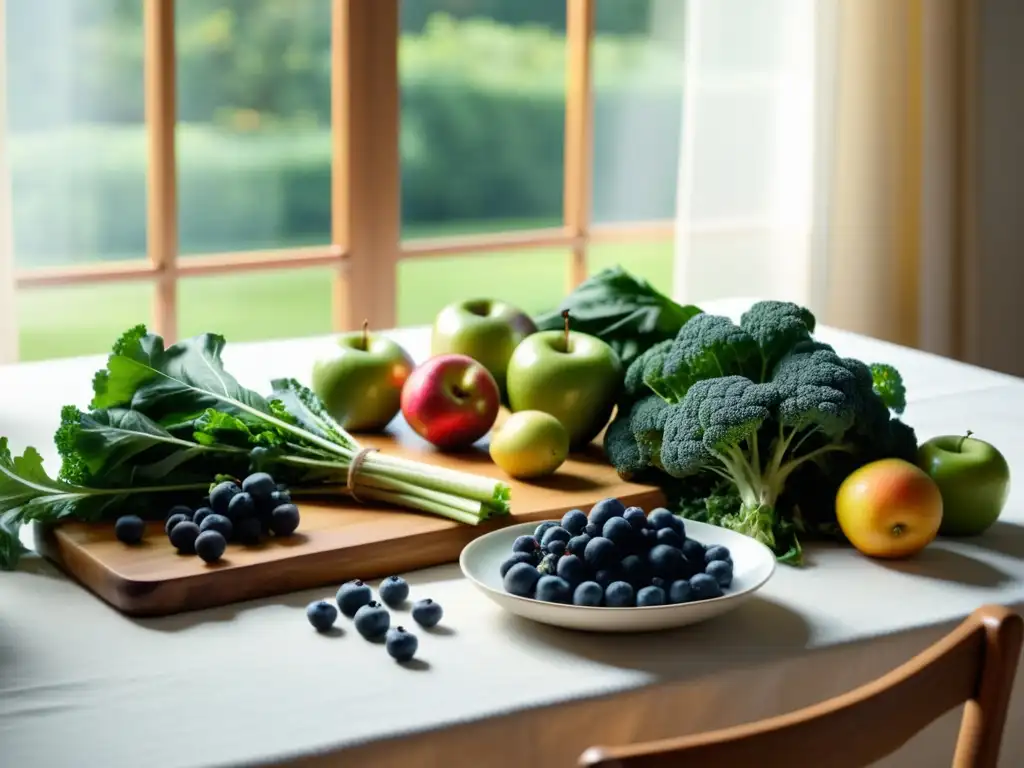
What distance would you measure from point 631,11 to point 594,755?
118 inches

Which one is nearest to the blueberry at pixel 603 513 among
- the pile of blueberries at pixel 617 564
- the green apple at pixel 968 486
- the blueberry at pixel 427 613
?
the pile of blueberries at pixel 617 564

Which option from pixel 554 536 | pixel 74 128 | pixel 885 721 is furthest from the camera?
pixel 74 128

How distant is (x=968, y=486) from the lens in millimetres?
1351

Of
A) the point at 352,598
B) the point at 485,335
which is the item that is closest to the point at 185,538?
the point at 352,598

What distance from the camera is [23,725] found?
38.4 inches

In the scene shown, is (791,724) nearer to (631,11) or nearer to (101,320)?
(101,320)

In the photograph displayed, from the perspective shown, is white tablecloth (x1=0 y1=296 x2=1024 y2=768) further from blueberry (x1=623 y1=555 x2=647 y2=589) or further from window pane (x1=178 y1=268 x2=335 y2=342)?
window pane (x1=178 y1=268 x2=335 y2=342)

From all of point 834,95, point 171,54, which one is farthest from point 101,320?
point 834,95

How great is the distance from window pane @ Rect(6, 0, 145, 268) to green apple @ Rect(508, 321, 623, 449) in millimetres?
1673

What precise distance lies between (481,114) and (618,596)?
2.52 m

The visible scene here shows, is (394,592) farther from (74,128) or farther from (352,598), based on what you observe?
(74,128)

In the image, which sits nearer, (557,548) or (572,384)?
(557,548)

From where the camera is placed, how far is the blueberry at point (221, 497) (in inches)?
50.4

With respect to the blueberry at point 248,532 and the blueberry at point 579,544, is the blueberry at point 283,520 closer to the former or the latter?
the blueberry at point 248,532
